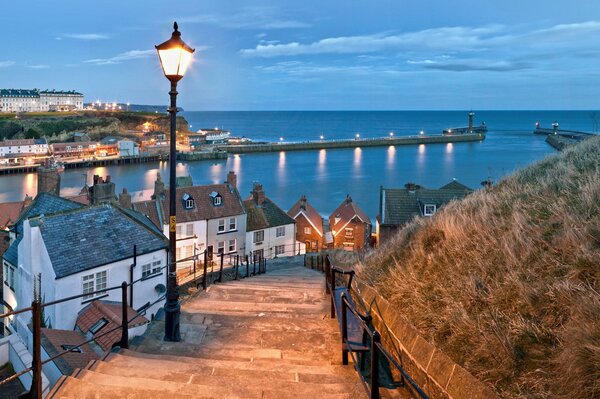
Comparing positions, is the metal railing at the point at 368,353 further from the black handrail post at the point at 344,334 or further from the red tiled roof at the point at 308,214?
the red tiled roof at the point at 308,214

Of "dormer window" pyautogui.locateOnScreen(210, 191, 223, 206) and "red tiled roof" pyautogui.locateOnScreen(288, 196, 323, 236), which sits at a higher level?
"dormer window" pyautogui.locateOnScreen(210, 191, 223, 206)

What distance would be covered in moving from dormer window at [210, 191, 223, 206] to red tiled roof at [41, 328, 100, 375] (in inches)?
820

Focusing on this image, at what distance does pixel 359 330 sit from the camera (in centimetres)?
636

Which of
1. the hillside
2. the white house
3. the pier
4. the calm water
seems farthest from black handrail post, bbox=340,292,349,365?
the hillside

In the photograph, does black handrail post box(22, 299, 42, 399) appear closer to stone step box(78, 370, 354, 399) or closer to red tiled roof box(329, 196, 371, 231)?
stone step box(78, 370, 354, 399)

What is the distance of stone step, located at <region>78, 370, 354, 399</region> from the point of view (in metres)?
4.78

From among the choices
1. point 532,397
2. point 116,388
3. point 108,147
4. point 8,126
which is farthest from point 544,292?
point 8,126

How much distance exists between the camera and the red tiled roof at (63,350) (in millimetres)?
13852

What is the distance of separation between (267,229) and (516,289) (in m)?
35.3

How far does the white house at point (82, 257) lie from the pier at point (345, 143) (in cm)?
12270

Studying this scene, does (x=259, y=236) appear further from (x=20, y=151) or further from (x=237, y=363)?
(x=20, y=151)

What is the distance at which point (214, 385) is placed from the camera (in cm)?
502

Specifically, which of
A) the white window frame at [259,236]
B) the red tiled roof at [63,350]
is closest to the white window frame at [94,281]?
the red tiled roof at [63,350]

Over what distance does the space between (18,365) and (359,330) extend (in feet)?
39.8
